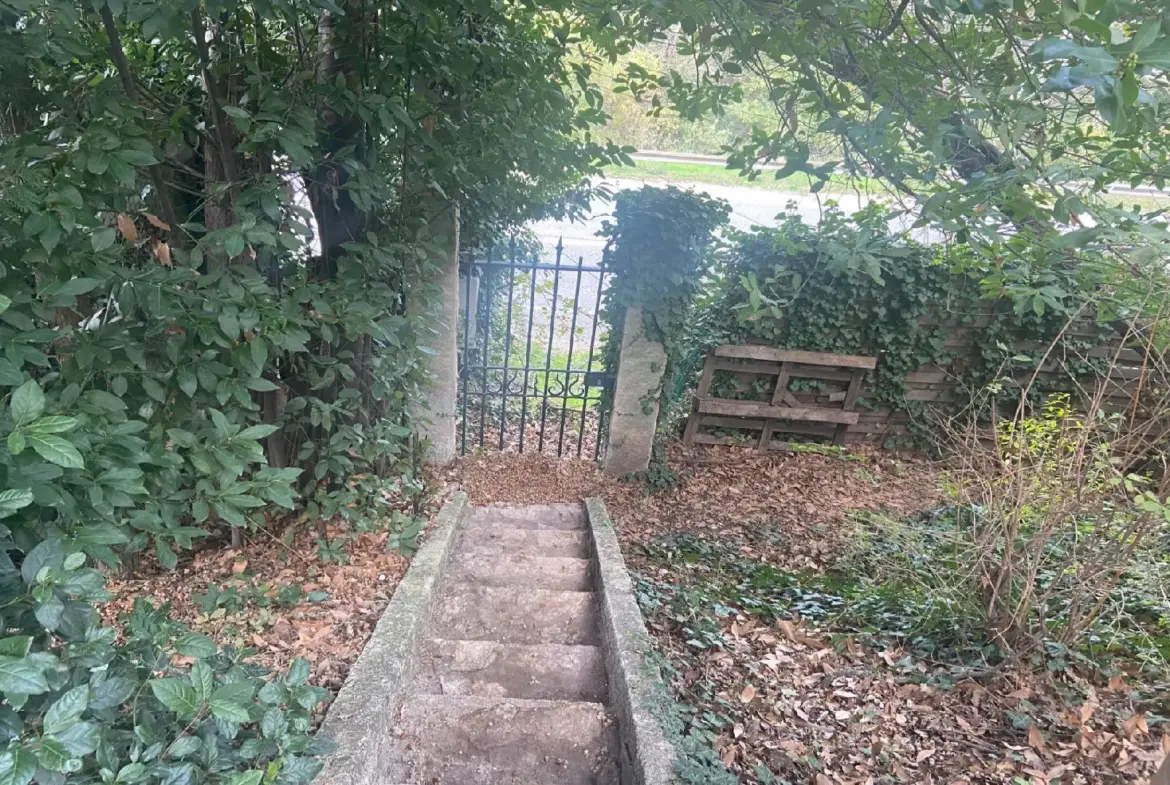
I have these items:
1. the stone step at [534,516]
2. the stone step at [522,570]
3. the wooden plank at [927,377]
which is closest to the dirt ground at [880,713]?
the stone step at [522,570]

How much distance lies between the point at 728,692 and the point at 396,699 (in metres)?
1.35

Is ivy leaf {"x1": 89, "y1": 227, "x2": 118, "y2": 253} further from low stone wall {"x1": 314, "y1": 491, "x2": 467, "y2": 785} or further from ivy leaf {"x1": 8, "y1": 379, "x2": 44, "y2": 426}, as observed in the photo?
low stone wall {"x1": 314, "y1": 491, "x2": 467, "y2": 785}

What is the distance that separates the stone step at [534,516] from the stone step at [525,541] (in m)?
0.16

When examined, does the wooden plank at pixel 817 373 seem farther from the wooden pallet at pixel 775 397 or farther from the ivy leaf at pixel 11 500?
the ivy leaf at pixel 11 500

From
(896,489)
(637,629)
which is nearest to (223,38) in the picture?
(637,629)

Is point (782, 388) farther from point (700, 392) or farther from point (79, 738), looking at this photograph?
point (79, 738)

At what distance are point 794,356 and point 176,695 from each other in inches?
214

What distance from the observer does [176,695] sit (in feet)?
4.37

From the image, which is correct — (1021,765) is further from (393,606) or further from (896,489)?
(896,489)

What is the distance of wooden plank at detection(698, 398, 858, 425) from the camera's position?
5.91 m

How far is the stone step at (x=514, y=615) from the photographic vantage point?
3.14 metres

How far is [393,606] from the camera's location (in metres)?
2.85

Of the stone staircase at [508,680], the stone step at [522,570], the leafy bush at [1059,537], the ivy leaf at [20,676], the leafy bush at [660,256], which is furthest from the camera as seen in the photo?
the leafy bush at [660,256]

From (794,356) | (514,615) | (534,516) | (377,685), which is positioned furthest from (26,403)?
(794,356)
